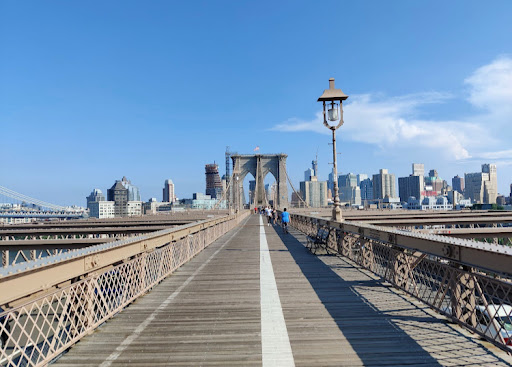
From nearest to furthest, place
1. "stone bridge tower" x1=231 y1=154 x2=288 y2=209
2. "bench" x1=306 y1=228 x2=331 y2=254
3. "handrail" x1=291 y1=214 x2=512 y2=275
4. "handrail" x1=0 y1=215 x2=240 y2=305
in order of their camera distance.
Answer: "handrail" x1=0 y1=215 x2=240 y2=305, "handrail" x1=291 y1=214 x2=512 y2=275, "bench" x1=306 y1=228 x2=331 y2=254, "stone bridge tower" x1=231 y1=154 x2=288 y2=209

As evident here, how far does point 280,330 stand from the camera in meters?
5.20

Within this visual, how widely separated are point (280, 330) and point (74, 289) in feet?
8.88

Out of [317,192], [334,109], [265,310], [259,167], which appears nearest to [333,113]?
[334,109]

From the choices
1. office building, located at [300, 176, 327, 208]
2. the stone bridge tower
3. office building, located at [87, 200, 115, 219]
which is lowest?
office building, located at [87, 200, 115, 219]

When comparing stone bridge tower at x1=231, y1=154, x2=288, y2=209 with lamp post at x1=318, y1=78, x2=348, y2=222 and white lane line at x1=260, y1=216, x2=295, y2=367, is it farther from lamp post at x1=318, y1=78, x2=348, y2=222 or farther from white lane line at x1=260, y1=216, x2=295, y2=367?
white lane line at x1=260, y1=216, x2=295, y2=367

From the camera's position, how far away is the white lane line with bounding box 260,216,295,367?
4.30 meters

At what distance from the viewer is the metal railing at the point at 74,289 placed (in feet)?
12.4

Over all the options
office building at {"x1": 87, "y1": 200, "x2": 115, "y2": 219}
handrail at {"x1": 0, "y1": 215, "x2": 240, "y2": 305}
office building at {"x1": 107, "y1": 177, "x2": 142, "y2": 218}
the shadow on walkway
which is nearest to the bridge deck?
the shadow on walkway

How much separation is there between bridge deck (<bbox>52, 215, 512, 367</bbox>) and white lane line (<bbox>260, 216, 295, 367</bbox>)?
0.04 feet

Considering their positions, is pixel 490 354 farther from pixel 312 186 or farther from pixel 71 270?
pixel 312 186

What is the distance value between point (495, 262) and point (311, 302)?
122 inches

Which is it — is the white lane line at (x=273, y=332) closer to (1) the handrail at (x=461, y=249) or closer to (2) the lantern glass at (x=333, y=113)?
(1) the handrail at (x=461, y=249)

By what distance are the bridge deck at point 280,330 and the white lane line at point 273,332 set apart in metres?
0.01

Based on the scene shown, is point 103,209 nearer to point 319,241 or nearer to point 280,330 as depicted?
point 319,241
